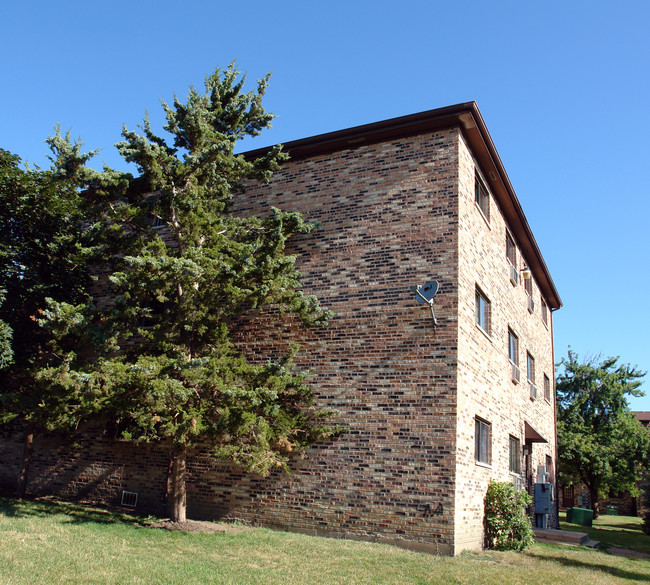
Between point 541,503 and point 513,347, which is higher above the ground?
point 513,347

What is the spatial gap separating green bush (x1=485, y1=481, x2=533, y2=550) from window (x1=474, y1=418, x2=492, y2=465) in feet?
2.17

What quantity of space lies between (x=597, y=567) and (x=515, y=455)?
540cm

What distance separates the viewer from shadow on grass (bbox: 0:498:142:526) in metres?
10.5

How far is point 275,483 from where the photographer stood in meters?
11.7

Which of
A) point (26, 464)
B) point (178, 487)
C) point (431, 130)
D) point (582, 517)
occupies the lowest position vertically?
point (582, 517)

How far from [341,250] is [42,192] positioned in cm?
663

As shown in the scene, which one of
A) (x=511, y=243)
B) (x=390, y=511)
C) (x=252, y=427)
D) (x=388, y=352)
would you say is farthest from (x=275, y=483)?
(x=511, y=243)

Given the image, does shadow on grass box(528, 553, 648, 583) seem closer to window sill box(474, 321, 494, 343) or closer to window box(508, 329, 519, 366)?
window sill box(474, 321, 494, 343)

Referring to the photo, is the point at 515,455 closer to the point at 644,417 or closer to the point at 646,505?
the point at 646,505

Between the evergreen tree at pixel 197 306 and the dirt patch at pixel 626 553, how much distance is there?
857 cm

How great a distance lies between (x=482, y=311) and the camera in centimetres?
1395

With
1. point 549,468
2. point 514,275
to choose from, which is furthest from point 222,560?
point 549,468

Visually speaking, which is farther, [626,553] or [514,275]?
[514,275]

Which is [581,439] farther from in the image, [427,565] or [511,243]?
[427,565]
